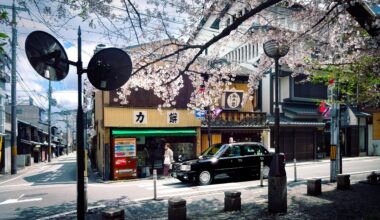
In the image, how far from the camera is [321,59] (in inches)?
482

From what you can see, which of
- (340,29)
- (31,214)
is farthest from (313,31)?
(31,214)

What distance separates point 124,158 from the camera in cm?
1806

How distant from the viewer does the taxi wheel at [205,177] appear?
1439cm

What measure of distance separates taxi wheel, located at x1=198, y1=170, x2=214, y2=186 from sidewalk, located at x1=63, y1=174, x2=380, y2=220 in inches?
97.2

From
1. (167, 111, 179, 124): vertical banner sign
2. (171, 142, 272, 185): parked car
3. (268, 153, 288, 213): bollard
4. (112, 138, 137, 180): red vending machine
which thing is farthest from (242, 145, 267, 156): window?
(268, 153, 288, 213): bollard

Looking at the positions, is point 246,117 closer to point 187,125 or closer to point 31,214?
point 187,125

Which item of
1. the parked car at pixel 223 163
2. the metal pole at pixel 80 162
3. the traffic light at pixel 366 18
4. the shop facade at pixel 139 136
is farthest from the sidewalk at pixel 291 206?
the shop facade at pixel 139 136

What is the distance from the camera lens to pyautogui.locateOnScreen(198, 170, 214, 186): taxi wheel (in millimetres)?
14391

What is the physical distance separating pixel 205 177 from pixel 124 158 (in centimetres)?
574

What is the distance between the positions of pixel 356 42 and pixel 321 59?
2120 millimetres

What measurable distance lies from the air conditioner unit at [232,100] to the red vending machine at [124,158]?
8108mm

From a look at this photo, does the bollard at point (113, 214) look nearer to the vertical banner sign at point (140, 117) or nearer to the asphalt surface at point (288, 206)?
the asphalt surface at point (288, 206)

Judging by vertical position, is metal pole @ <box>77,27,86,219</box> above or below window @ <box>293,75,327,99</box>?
below

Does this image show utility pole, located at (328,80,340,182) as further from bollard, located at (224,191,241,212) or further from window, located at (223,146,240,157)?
bollard, located at (224,191,241,212)
